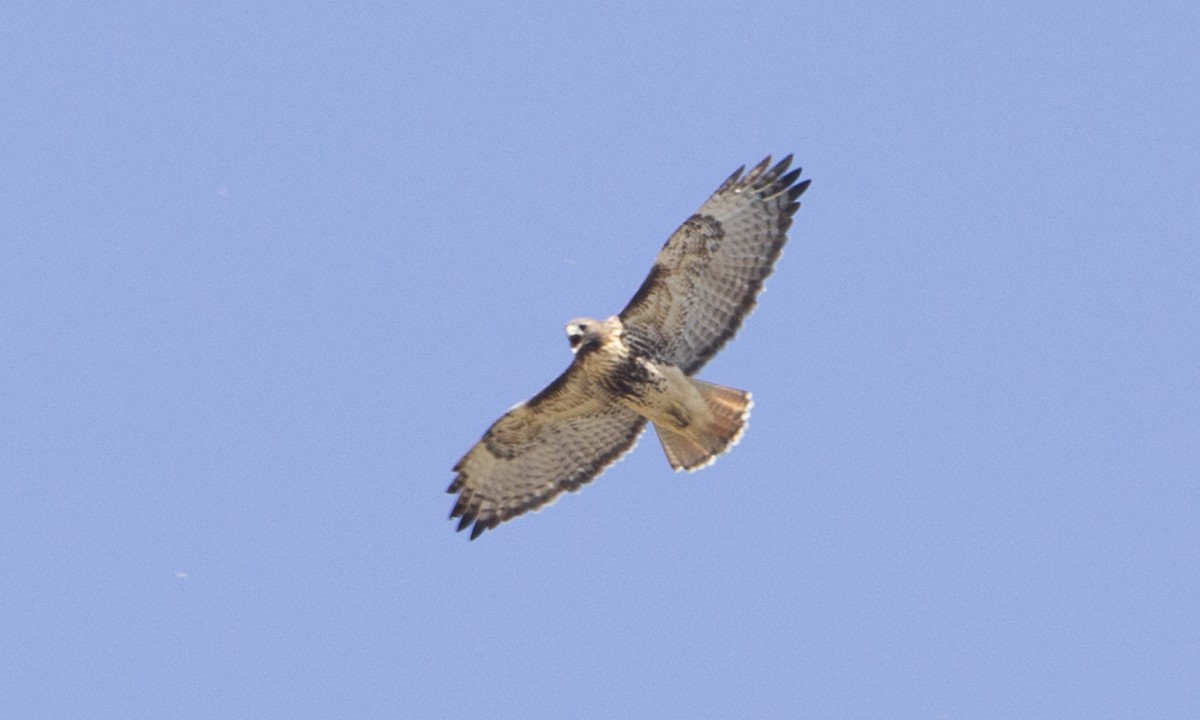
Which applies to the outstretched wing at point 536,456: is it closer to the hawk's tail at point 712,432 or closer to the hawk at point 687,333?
the hawk at point 687,333

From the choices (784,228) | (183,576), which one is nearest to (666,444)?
(784,228)

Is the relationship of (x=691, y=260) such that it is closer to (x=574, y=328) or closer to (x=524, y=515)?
(x=574, y=328)

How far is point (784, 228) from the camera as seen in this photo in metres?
16.0

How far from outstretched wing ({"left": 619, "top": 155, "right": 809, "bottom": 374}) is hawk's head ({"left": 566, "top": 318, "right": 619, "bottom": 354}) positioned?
242mm

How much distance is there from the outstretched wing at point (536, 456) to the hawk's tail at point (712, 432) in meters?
0.48

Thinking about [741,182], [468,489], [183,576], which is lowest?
[183,576]

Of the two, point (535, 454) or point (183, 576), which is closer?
point (183, 576)

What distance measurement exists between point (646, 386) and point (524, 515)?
1730 mm

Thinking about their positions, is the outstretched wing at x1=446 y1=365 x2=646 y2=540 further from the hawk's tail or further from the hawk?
the hawk's tail

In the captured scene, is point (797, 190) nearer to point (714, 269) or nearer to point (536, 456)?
point (714, 269)

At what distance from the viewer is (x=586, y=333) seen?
51.2 feet

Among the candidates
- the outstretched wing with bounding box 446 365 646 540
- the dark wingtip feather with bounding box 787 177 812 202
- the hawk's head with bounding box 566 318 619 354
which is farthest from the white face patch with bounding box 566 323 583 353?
the dark wingtip feather with bounding box 787 177 812 202

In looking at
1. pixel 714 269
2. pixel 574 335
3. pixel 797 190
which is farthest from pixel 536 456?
pixel 797 190

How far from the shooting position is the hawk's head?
15.6 m
